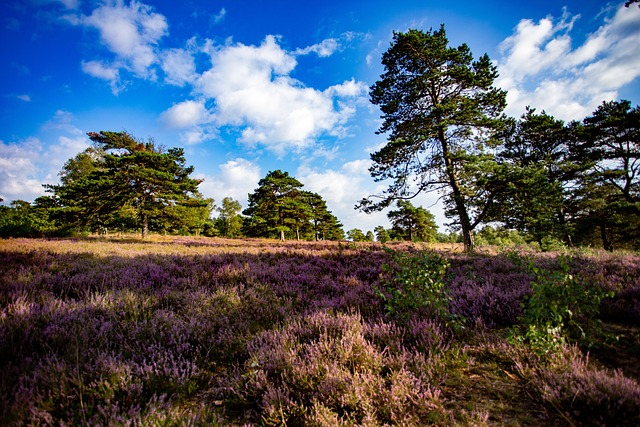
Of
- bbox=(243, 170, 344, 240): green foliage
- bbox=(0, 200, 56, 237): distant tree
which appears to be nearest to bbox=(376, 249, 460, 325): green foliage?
bbox=(0, 200, 56, 237): distant tree

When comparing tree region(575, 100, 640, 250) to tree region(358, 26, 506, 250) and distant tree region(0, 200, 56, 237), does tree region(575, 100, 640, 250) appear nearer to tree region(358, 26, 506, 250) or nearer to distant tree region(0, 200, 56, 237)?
tree region(358, 26, 506, 250)

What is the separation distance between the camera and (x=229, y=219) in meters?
59.4

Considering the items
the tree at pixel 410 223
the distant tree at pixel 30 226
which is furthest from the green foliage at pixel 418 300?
the tree at pixel 410 223

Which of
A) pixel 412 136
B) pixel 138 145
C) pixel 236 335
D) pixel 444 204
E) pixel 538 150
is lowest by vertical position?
pixel 236 335

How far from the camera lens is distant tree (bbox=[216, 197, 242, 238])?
5900 cm

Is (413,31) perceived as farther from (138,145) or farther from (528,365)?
(138,145)

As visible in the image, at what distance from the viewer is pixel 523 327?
3139mm

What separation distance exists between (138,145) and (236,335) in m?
30.6

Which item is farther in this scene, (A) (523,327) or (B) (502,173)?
(B) (502,173)

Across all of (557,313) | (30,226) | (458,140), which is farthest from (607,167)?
(30,226)

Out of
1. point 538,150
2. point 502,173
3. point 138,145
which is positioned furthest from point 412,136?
point 138,145

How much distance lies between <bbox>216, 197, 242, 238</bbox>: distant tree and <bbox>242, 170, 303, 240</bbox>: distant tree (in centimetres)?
1924

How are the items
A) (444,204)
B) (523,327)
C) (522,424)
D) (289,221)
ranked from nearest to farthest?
(522,424)
(523,327)
(444,204)
(289,221)

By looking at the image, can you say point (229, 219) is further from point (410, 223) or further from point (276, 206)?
point (410, 223)
